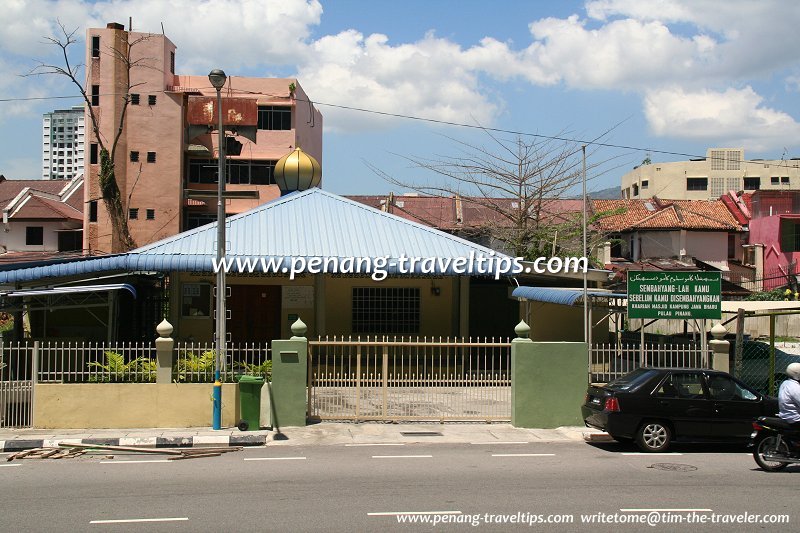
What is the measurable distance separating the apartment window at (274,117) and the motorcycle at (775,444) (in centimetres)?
4194

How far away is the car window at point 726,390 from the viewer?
13.3m

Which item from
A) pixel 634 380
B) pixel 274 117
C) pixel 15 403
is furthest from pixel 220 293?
pixel 274 117

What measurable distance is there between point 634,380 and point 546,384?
2.40 meters

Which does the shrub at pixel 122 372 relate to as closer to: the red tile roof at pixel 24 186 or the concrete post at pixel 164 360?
the concrete post at pixel 164 360

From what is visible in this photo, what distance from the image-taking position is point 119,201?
45.8 m

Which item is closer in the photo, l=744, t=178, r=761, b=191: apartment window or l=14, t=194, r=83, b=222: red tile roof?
l=14, t=194, r=83, b=222: red tile roof

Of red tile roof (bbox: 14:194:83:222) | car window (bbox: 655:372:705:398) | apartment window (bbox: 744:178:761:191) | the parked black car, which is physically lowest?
the parked black car

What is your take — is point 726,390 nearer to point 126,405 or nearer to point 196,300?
point 126,405

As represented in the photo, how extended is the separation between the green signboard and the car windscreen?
248 centimetres

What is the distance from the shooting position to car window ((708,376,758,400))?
1328 cm

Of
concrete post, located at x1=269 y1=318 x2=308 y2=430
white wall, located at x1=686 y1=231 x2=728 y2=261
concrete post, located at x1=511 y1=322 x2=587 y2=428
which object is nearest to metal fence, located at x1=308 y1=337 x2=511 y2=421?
concrete post, located at x1=269 y1=318 x2=308 y2=430

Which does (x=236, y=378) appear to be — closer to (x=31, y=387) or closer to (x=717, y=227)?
(x=31, y=387)

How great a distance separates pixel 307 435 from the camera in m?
14.5

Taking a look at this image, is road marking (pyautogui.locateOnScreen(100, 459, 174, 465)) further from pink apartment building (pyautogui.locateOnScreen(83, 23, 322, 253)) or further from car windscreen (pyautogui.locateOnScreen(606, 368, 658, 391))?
pink apartment building (pyautogui.locateOnScreen(83, 23, 322, 253))
